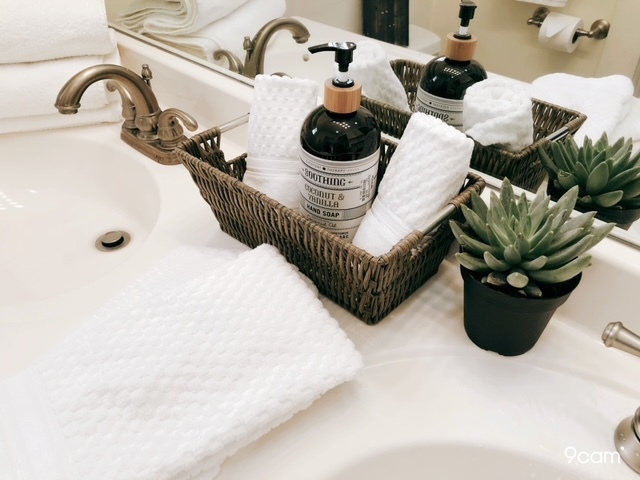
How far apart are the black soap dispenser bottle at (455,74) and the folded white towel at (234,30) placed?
0.38 metres

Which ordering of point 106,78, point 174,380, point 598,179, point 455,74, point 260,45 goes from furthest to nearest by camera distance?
point 260,45, point 106,78, point 455,74, point 598,179, point 174,380

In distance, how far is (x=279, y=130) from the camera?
1.73ft

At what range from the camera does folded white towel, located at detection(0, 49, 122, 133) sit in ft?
2.56

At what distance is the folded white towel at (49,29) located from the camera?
0.76m

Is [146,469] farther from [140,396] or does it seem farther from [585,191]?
[585,191]

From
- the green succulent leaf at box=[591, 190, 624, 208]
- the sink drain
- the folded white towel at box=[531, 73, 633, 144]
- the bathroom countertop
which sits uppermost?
the folded white towel at box=[531, 73, 633, 144]

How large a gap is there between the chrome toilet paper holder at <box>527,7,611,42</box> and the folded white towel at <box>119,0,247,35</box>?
52 centimetres

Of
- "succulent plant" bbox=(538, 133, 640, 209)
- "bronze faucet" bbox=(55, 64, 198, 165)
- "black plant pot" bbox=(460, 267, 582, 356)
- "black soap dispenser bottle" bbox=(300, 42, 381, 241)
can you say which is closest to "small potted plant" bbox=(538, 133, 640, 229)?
"succulent plant" bbox=(538, 133, 640, 209)

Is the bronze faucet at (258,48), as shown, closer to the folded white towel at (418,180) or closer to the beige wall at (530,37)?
the beige wall at (530,37)

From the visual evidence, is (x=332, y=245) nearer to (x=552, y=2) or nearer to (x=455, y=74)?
(x=455, y=74)

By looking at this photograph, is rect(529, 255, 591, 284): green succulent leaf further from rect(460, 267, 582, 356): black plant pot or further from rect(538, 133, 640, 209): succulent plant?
rect(538, 133, 640, 209): succulent plant

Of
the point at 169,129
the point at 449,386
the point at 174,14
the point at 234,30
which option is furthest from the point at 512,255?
the point at 174,14

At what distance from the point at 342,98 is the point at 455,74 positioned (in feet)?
0.71

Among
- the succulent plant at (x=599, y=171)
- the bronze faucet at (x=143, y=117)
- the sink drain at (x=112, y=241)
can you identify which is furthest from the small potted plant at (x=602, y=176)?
the sink drain at (x=112, y=241)
